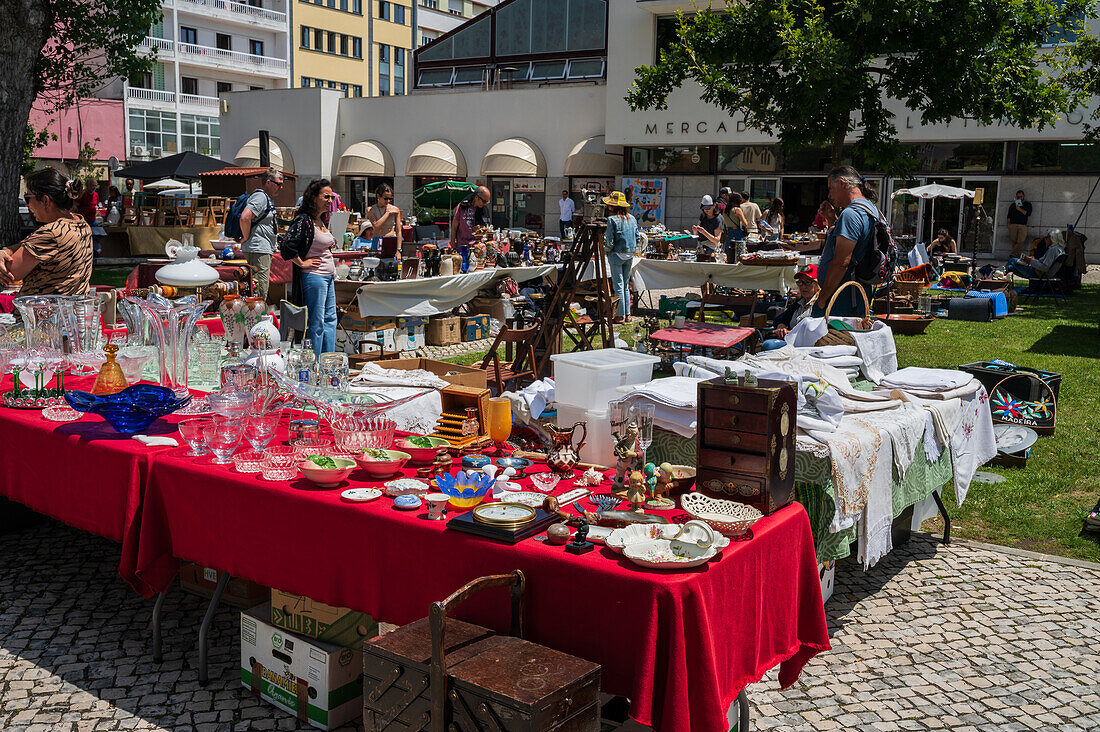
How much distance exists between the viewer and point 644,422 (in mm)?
3221

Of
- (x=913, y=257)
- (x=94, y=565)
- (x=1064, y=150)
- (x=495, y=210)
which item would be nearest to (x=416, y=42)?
(x=495, y=210)

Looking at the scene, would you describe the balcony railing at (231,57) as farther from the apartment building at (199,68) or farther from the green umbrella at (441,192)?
the green umbrella at (441,192)

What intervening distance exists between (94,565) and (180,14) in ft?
154

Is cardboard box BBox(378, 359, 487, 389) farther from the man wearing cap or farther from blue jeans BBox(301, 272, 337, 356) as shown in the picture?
blue jeans BBox(301, 272, 337, 356)

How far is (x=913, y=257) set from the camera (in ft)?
48.9

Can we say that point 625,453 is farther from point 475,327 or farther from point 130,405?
point 475,327

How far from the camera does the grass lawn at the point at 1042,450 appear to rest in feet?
17.0

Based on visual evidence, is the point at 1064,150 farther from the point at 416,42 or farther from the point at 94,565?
the point at 416,42

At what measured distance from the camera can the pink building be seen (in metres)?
40.3

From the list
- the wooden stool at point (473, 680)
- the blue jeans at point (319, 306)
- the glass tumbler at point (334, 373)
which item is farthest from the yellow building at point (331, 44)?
the wooden stool at point (473, 680)

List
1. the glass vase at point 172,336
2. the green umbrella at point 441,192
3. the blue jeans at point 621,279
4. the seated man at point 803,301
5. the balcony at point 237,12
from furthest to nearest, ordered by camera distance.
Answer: the balcony at point 237,12
the green umbrella at point 441,192
the blue jeans at point 621,279
the seated man at point 803,301
the glass vase at point 172,336

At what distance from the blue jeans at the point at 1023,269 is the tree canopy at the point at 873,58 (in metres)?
3.43

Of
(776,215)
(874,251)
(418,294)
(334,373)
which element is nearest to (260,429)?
(334,373)

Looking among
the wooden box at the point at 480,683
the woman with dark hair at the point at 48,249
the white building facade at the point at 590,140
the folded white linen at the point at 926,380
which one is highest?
the white building facade at the point at 590,140
